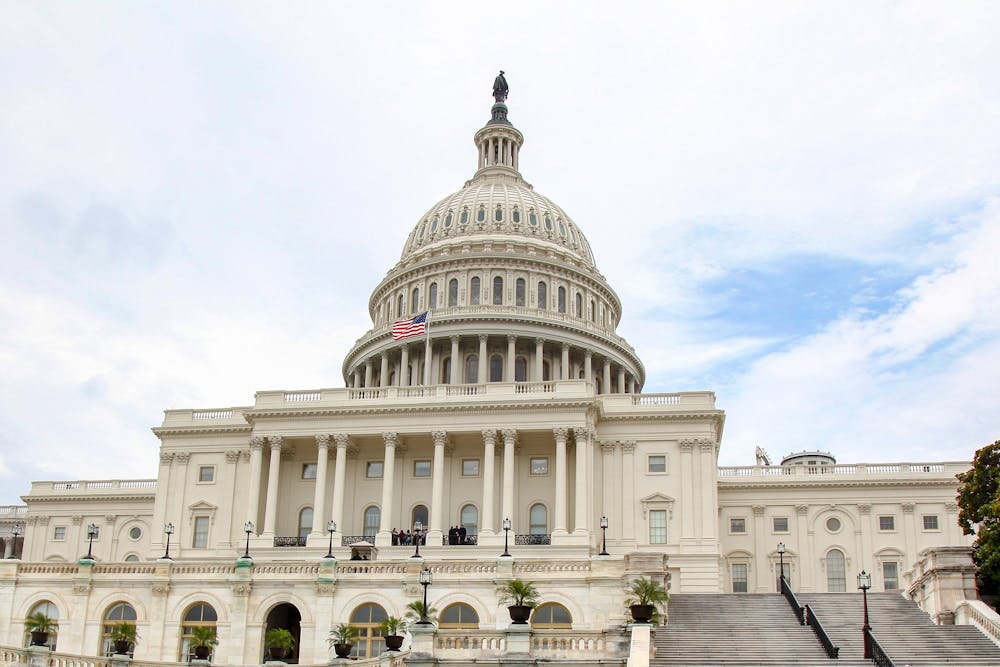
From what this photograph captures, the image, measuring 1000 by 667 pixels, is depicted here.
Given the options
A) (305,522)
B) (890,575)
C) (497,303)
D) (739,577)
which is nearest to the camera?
(305,522)

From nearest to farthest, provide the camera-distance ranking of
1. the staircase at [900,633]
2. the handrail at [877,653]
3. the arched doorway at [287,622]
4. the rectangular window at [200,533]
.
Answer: the handrail at [877,653] < the staircase at [900,633] < the arched doorway at [287,622] < the rectangular window at [200,533]

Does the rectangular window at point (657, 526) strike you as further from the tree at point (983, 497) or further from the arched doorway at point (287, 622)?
the arched doorway at point (287, 622)

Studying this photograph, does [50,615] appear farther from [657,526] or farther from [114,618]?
[657,526]

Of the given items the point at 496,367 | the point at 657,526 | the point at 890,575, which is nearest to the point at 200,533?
the point at 496,367

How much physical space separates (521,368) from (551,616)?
50.2 metres

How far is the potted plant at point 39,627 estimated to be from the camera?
41.3 meters

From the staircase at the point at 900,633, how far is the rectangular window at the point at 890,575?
3303 cm

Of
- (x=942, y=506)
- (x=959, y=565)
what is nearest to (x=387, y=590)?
(x=959, y=565)

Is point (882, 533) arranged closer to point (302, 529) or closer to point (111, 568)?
point (302, 529)

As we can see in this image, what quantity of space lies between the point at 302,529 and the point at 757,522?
104 feet

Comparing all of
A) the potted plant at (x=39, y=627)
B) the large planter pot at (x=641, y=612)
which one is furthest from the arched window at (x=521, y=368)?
the large planter pot at (x=641, y=612)

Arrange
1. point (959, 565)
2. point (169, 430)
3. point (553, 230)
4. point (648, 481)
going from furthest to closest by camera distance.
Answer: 1. point (553, 230)
2. point (169, 430)
3. point (648, 481)
4. point (959, 565)

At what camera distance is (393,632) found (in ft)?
131

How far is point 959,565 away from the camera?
42.4 metres
